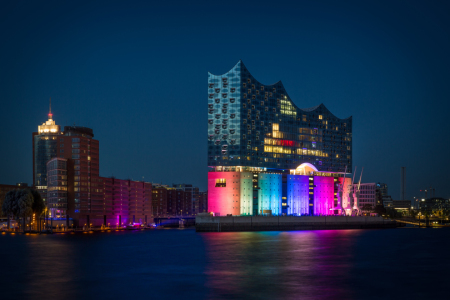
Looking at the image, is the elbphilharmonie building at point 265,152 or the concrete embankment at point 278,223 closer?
the concrete embankment at point 278,223

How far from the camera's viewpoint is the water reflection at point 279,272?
45.5 metres

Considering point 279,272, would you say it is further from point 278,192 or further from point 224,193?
point 278,192

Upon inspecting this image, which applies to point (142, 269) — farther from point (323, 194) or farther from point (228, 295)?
point (323, 194)

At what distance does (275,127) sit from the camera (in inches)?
6467

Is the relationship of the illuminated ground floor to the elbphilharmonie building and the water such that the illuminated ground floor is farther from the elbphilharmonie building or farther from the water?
the water

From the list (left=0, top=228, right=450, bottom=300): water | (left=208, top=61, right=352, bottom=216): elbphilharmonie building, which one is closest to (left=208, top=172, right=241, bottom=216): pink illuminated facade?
(left=208, top=61, right=352, bottom=216): elbphilharmonie building

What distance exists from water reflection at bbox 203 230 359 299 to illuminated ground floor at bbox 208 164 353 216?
61080 mm

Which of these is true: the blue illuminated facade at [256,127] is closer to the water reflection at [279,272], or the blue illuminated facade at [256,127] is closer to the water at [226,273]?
the water reflection at [279,272]

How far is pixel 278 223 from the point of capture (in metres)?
154

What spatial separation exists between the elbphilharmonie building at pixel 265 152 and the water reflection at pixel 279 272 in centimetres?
6328

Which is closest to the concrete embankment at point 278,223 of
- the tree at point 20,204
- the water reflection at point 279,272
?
the tree at point 20,204

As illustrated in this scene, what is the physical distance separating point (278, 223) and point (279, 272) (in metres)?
96.7

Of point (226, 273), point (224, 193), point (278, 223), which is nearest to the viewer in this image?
point (226, 273)

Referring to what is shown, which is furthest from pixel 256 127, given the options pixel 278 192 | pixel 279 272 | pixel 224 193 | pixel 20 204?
pixel 279 272
